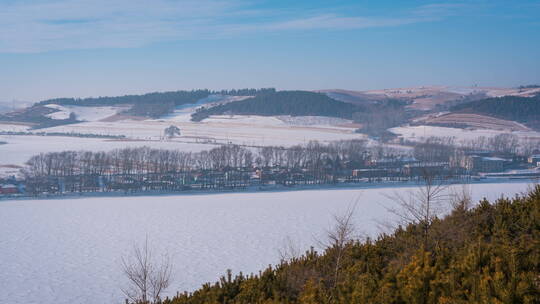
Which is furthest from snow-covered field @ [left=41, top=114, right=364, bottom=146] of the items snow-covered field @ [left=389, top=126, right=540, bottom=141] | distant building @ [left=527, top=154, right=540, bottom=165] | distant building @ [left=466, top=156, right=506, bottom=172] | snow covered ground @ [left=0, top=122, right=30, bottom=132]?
distant building @ [left=527, top=154, right=540, bottom=165]

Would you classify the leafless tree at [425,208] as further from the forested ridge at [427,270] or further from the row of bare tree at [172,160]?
the row of bare tree at [172,160]

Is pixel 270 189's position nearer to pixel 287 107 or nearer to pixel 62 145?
pixel 62 145

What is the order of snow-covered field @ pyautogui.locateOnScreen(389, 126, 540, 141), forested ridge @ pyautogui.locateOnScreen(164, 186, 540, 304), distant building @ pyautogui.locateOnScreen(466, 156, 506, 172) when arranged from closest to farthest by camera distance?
forested ridge @ pyautogui.locateOnScreen(164, 186, 540, 304) → distant building @ pyautogui.locateOnScreen(466, 156, 506, 172) → snow-covered field @ pyautogui.locateOnScreen(389, 126, 540, 141)

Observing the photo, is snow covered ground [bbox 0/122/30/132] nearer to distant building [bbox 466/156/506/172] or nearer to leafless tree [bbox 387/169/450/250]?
distant building [bbox 466/156/506/172]

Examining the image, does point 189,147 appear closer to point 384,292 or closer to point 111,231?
point 111,231

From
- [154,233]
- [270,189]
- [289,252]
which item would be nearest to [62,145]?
[270,189]

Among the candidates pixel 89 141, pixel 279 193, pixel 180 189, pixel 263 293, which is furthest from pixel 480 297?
pixel 89 141
